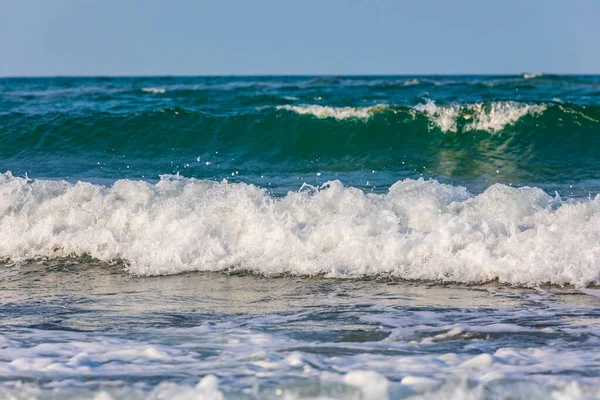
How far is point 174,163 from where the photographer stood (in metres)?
12.3

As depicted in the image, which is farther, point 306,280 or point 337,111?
point 337,111

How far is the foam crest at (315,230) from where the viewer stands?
6.05m

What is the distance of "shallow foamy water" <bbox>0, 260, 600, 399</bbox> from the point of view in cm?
366

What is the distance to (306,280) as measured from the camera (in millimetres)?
6055

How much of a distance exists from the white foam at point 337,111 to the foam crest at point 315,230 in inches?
278

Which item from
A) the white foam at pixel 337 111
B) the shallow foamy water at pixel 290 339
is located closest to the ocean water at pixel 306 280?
the shallow foamy water at pixel 290 339

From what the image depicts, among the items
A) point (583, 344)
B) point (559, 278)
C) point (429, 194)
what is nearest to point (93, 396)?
point (583, 344)

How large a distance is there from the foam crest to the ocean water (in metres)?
0.02

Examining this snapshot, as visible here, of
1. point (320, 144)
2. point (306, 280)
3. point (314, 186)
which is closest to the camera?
point (306, 280)

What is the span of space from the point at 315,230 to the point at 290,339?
2.34 meters

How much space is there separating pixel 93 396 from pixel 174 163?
8891 mm

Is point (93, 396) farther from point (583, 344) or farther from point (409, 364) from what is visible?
point (583, 344)

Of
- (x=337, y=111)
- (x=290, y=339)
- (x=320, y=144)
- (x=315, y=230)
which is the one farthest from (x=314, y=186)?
(x=337, y=111)

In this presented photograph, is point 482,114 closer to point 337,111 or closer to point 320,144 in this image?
point 337,111
